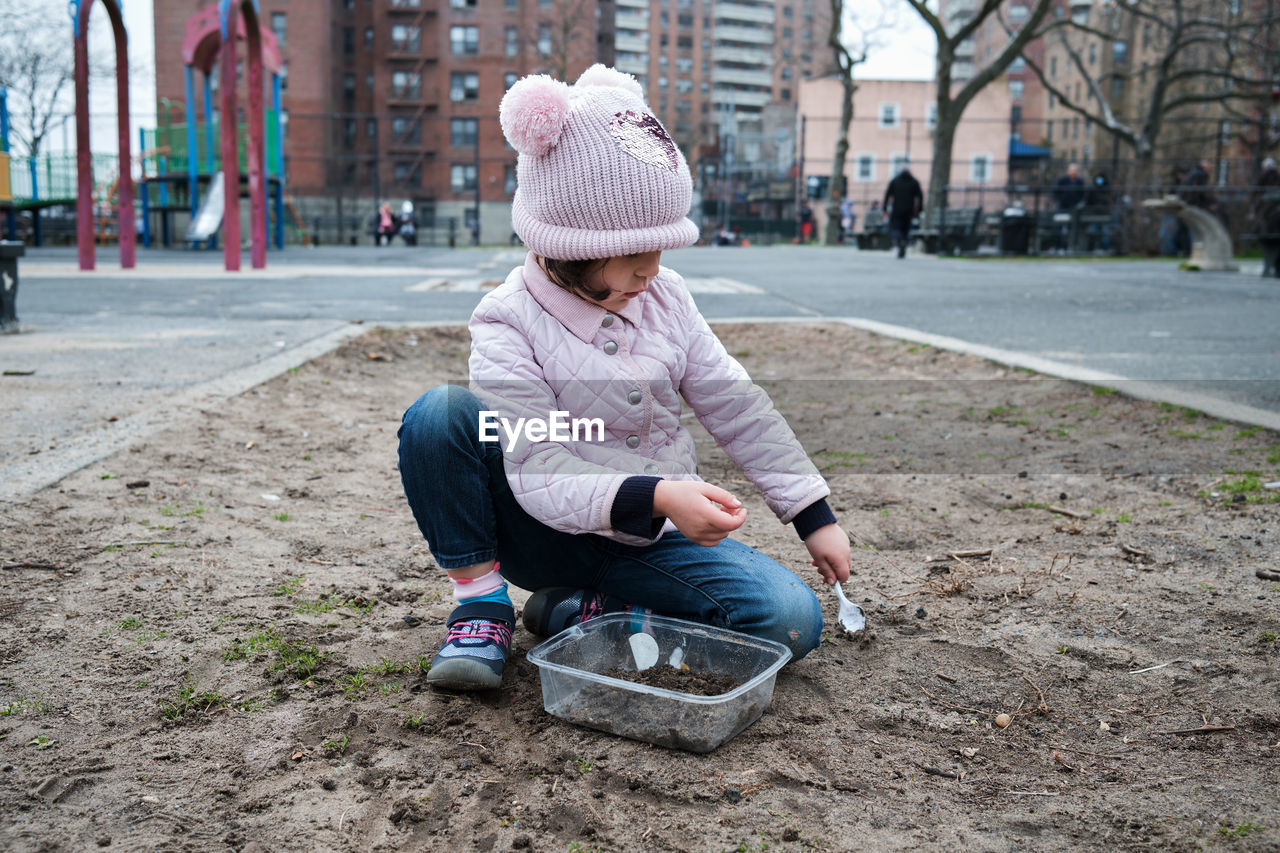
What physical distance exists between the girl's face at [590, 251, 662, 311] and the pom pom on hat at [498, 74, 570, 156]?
0.24 meters

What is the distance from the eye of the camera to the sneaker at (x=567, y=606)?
209 centimetres

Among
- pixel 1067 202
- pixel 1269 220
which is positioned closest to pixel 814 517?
pixel 1269 220

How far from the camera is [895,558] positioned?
2.64m

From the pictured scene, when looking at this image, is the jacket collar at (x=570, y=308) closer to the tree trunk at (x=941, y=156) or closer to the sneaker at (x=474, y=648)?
the sneaker at (x=474, y=648)

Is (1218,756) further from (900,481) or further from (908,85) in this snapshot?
(908,85)

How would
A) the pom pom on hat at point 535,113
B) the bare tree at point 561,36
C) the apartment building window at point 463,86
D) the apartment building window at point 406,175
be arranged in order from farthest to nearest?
1. the apartment building window at point 463,86
2. the bare tree at point 561,36
3. the apartment building window at point 406,175
4. the pom pom on hat at point 535,113

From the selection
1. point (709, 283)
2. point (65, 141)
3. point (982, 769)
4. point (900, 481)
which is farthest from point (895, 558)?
point (65, 141)

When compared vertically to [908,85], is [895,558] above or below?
below

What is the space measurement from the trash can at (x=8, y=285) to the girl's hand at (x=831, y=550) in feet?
17.6

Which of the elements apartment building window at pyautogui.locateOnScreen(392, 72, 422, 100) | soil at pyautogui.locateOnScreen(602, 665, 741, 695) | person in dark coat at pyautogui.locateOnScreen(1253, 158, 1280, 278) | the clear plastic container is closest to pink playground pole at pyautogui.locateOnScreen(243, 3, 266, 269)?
person in dark coat at pyautogui.locateOnScreen(1253, 158, 1280, 278)

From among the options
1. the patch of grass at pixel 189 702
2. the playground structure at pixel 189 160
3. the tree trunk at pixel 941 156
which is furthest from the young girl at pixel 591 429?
the tree trunk at pixel 941 156

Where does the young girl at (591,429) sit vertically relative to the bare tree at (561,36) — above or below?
below

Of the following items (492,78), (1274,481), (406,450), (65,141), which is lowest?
(1274,481)

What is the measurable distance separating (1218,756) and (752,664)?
2.44 ft
